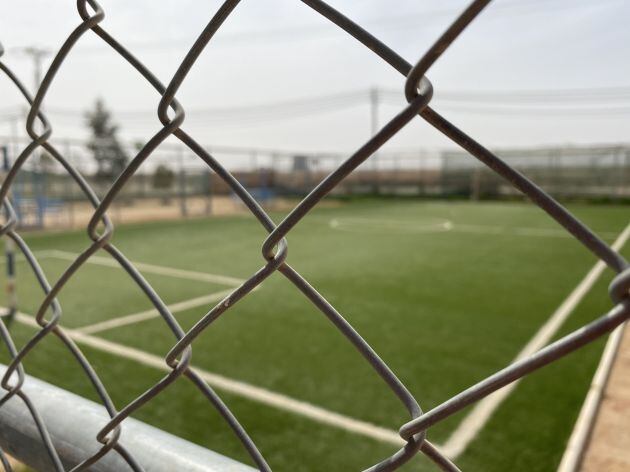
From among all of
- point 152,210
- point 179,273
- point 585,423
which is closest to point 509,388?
point 585,423

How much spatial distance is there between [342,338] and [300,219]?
3673 mm

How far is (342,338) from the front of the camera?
4.14 metres

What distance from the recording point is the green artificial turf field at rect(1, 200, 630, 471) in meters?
2.60

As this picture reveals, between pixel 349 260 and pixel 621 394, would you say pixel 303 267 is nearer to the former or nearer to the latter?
pixel 349 260

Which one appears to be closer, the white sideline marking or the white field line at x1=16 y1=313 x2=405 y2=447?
the white field line at x1=16 y1=313 x2=405 y2=447

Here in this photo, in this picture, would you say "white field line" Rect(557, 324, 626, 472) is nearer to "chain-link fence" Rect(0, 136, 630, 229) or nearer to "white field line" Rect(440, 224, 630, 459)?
"white field line" Rect(440, 224, 630, 459)

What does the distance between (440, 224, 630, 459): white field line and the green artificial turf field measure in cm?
6

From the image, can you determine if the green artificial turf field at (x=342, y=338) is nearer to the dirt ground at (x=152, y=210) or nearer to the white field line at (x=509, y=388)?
the white field line at (x=509, y=388)

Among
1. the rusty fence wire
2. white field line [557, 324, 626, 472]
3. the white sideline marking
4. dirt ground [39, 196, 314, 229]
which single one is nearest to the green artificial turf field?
the white sideline marking

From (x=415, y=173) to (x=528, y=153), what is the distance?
5.89 metres

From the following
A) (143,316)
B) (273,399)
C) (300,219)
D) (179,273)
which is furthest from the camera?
(179,273)

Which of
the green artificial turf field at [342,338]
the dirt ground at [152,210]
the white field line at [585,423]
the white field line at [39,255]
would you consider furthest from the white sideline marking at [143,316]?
the dirt ground at [152,210]

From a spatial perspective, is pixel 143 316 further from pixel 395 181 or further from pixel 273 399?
pixel 395 181

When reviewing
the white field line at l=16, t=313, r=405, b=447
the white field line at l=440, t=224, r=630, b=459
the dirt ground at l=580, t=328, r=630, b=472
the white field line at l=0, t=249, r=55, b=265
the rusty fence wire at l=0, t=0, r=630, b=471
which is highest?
the rusty fence wire at l=0, t=0, r=630, b=471
